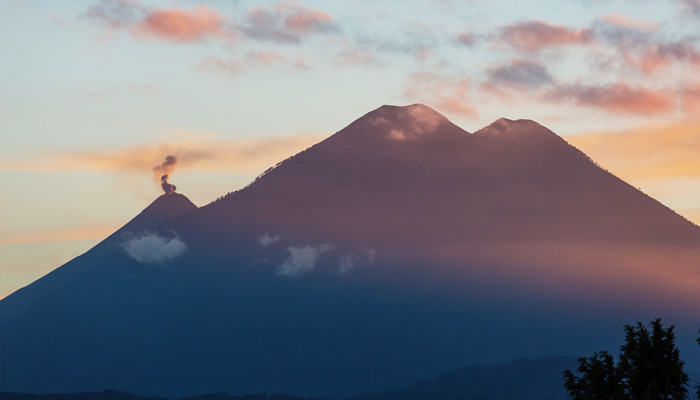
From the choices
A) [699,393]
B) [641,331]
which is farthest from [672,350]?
[699,393]

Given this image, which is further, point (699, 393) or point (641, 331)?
point (641, 331)

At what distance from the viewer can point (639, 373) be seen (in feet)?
197

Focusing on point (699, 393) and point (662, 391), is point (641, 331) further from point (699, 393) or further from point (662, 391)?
point (699, 393)

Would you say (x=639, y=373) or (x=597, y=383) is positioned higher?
(x=639, y=373)

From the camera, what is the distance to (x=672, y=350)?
62.3 m

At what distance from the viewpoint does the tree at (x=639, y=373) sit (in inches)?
2339

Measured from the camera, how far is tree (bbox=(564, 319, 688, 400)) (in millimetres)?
59406

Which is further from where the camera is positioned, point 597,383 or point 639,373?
point 597,383

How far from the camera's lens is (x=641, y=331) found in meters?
60.8

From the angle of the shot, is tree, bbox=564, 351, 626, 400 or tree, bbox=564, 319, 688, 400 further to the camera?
tree, bbox=564, 351, 626, 400

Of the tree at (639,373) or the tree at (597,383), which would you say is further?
the tree at (597,383)

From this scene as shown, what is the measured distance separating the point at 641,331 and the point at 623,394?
3.76m

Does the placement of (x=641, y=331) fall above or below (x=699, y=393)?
above

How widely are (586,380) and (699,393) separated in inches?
360
